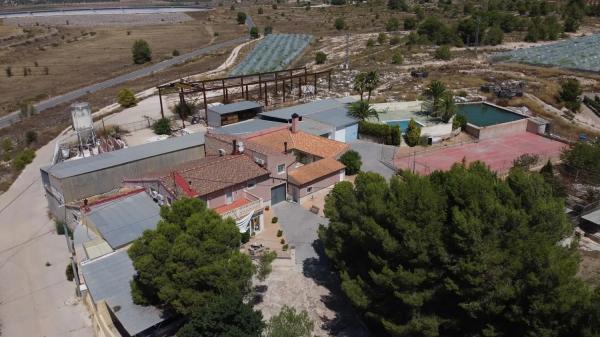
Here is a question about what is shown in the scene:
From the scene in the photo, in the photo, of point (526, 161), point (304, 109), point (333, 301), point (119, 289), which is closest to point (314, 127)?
point (304, 109)

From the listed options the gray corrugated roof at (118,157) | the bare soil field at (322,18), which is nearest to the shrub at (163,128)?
the gray corrugated roof at (118,157)

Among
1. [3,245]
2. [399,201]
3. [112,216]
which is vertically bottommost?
[3,245]

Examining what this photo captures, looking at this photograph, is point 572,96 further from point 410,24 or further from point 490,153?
point 410,24

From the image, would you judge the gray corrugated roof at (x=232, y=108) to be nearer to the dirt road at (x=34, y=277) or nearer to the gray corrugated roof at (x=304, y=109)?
the gray corrugated roof at (x=304, y=109)

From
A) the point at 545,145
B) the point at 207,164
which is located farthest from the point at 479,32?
the point at 207,164

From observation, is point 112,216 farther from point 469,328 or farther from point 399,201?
point 469,328
